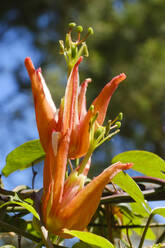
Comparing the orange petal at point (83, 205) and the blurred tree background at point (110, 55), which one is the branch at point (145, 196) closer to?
the orange petal at point (83, 205)

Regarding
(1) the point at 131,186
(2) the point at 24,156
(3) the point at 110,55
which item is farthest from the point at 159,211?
(3) the point at 110,55

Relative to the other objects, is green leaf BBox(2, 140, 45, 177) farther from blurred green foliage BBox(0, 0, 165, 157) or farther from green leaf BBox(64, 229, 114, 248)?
blurred green foliage BBox(0, 0, 165, 157)

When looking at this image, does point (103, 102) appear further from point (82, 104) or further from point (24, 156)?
point (24, 156)

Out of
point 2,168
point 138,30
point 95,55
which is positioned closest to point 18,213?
point 2,168

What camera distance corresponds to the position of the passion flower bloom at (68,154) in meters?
0.30

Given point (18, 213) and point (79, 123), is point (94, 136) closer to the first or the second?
point (79, 123)

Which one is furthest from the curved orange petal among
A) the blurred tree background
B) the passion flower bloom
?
the blurred tree background

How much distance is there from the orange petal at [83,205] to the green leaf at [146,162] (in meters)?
0.08

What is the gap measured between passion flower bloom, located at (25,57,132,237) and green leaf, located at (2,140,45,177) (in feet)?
0.39

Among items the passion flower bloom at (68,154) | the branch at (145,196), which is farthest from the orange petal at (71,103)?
the branch at (145,196)

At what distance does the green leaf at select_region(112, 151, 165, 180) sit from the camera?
373mm

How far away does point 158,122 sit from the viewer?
6812mm

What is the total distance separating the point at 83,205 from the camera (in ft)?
0.97

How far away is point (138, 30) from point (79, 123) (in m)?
7.65
